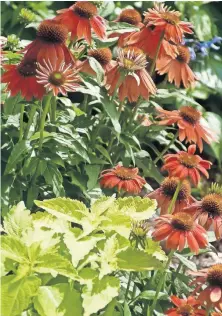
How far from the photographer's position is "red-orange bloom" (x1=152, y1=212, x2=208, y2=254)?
1.73 m

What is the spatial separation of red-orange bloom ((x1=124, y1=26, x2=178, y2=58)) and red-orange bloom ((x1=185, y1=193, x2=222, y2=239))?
0.58 meters

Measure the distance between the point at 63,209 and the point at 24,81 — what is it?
618 millimetres

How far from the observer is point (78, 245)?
55.0 inches

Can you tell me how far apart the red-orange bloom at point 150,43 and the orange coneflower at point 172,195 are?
420 millimetres

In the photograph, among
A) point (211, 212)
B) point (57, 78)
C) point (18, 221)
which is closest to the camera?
point (18, 221)

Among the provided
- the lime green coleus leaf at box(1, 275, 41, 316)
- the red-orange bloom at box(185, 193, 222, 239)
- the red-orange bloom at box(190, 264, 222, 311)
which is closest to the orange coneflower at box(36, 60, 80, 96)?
the red-orange bloom at box(185, 193, 222, 239)

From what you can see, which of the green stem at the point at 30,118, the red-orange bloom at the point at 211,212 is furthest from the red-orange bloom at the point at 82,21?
the red-orange bloom at the point at 211,212

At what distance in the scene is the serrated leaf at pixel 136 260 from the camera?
1443 millimetres

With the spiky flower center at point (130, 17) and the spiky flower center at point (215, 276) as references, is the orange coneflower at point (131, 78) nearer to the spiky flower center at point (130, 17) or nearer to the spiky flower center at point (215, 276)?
the spiky flower center at point (130, 17)

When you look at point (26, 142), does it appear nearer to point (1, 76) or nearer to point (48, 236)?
point (1, 76)

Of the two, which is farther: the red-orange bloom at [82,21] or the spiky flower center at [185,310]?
the red-orange bloom at [82,21]

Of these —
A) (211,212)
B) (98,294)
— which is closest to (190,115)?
(211,212)

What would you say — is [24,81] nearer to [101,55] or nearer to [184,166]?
[101,55]

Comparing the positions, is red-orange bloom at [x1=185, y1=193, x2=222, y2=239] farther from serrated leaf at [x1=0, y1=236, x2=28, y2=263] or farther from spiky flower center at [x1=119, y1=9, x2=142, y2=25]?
spiky flower center at [x1=119, y1=9, x2=142, y2=25]
